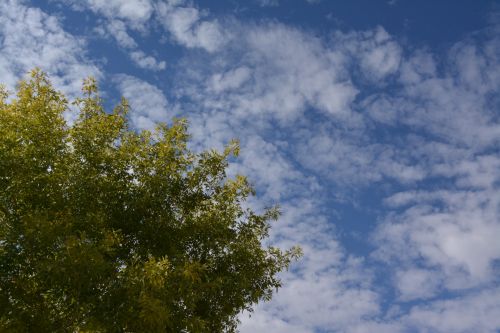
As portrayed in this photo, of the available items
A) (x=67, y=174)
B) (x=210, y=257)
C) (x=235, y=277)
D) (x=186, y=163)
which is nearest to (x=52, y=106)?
(x=67, y=174)

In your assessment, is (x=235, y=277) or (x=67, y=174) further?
(x=235, y=277)

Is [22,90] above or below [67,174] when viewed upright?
above

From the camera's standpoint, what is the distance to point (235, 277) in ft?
41.8

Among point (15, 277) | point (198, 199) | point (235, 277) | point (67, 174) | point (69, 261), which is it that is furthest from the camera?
point (198, 199)

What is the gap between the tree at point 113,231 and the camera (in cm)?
990

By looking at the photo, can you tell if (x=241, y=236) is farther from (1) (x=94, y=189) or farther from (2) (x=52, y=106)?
(2) (x=52, y=106)

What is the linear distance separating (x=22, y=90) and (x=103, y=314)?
6.41m

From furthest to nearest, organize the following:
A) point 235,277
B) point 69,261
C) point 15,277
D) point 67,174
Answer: point 235,277 < point 67,174 < point 15,277 < point 69,261

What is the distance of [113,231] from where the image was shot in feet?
33.1

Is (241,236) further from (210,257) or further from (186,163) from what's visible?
(186,163)

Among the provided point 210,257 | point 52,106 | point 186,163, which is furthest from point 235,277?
point 52,106

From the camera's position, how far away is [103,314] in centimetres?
1015

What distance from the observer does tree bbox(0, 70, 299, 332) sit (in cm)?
990

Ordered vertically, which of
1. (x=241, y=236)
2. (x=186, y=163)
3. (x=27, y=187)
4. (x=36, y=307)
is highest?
(x=186, y=163)
